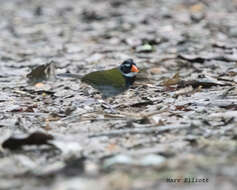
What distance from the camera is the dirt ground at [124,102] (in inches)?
67.9

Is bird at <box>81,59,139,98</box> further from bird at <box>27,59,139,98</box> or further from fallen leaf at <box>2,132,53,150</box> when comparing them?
fallen leaf at <box>2,132,53,150</box>

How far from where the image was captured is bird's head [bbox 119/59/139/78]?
11.0 ft

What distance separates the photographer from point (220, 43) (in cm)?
438

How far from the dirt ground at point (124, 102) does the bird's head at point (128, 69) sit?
92 mm

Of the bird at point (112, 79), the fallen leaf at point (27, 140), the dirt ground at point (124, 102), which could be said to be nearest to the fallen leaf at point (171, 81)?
the dirt ground at point (124, 102)

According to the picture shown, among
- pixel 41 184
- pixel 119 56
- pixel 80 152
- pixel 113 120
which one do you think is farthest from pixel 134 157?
pixel 119 56

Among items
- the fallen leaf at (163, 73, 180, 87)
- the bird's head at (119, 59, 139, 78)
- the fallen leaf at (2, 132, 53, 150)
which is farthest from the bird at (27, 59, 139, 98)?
the fallen leaf at (2, 132, 53, 150)

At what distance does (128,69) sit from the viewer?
3.38 m

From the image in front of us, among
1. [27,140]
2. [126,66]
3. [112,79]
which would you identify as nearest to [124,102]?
[112,79]

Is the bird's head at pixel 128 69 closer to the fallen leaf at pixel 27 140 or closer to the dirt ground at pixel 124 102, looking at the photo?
the dirt ground at pixel 124 102

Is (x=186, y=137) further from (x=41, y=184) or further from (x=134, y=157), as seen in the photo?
(x=41, y=184)

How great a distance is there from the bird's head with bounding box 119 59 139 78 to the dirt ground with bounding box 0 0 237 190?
92mm

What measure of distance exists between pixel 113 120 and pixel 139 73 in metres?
1.05

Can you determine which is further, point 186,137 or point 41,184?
point 186,137
